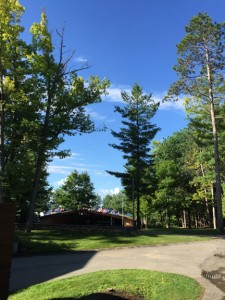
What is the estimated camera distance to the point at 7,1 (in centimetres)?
2220

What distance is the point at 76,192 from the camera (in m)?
59.8

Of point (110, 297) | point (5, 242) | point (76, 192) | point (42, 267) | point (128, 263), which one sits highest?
point (76, 192)

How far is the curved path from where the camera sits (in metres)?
10.2

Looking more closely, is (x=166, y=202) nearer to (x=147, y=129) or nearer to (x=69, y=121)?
(x=147, y=129)

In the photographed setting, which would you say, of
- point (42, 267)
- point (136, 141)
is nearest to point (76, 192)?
point (136, 141)

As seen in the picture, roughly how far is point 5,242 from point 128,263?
636 centimetres

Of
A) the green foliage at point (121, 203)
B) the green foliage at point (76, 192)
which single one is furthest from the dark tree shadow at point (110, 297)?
the green foliage at point (76, 192)

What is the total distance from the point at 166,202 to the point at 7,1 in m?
32.7

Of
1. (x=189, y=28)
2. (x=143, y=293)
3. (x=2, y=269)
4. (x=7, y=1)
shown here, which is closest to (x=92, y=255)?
(x=143, y=293)

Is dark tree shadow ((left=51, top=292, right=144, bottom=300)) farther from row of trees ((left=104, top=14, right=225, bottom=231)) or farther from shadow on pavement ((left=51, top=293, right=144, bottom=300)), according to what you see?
row of trees ((left=104, top=14, right=225, bottom=231))

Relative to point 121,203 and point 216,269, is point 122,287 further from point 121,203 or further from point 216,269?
point 121,203

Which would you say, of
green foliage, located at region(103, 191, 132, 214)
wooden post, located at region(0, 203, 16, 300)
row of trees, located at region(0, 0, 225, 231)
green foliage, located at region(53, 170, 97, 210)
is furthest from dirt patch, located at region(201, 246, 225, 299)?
green foliage, located at region(53, 170, 97, 210)

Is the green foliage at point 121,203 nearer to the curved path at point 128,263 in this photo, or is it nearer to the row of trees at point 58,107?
the row of trees at point 58,107

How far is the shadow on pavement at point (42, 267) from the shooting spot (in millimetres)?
10178
